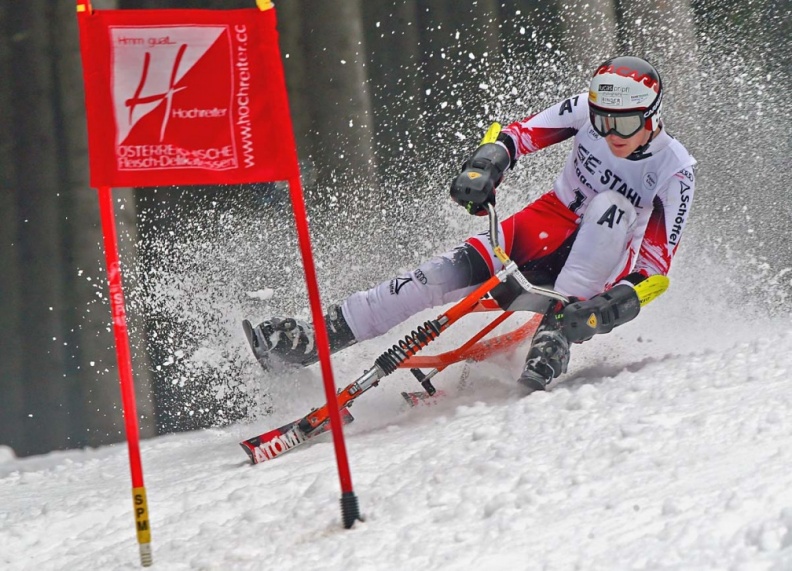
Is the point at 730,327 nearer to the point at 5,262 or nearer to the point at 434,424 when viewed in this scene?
the point at 434,424

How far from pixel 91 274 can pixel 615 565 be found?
334 cm

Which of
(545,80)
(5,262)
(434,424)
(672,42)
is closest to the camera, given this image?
(434,424)

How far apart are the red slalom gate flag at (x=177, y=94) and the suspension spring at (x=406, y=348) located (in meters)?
1.37

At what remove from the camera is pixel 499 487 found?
253 centimetres

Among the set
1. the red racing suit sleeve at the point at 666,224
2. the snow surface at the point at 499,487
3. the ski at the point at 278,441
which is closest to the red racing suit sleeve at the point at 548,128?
the red racing suit sleeve at the point at 666,224

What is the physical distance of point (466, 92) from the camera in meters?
5.50

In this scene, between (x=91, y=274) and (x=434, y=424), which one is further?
(x=91, y=274)

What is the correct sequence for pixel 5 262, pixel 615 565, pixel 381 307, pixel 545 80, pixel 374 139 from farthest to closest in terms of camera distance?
pixel 545 80 → pixel 374 139 → pixel 5 262 → pixel 381 307 → pixel 615 565

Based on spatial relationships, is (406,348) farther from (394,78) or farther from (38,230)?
(394,78)

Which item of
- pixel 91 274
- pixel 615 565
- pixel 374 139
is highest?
pixel 374 139

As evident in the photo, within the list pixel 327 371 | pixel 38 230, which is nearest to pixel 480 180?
pixel 327 371

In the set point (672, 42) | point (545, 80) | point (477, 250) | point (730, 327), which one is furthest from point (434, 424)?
point (672, 42)

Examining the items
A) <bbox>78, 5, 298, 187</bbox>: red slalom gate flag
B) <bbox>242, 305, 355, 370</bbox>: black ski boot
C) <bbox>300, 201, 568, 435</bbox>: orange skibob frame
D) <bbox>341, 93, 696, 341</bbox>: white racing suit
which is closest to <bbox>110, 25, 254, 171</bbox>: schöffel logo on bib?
<bbox>78, 5, 298, 187</bbox>: red slalom gate flag

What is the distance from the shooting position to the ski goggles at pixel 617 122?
368cm
